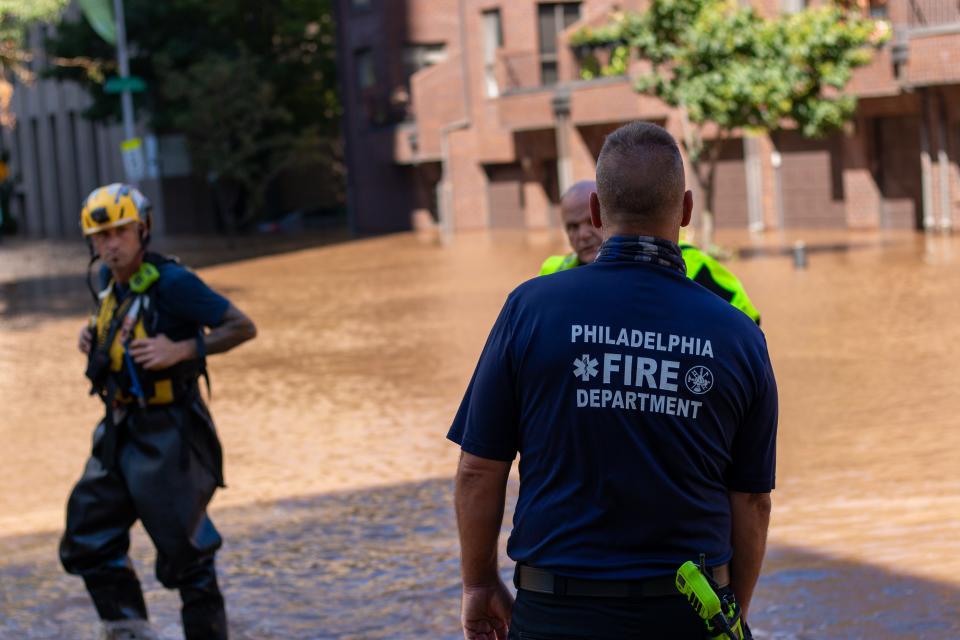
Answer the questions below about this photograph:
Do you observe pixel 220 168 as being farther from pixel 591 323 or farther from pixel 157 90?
pixel 591 323

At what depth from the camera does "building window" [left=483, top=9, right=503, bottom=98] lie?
44.8 meters

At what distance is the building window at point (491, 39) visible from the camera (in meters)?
44.8

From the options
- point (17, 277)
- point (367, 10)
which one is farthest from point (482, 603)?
point (367, 10)

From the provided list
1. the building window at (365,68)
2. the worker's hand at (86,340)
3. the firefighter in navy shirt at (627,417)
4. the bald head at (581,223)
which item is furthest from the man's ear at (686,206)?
the building window at (365,68)

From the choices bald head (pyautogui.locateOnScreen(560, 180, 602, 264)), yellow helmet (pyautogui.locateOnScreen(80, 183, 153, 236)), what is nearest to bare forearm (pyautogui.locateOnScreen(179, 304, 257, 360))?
yellow helmet (pyautogui.locateOnScreen(80, 183, 153, 236))

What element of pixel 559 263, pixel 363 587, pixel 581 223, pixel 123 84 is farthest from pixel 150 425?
pixel 123 84

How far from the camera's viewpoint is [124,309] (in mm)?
5848

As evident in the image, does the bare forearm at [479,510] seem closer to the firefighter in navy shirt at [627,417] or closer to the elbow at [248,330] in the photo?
the firefighter in navy shirt at [627,417]

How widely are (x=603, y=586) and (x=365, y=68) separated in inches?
1904

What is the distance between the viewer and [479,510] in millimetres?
3232

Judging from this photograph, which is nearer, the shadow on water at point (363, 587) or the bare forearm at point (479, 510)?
the bare forearm at point (479, 510)

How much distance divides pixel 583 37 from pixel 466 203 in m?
19.1

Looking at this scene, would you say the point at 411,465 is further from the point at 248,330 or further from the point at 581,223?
the point at 581,223

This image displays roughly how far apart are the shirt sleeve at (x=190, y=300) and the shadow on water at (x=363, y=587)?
1603mm
